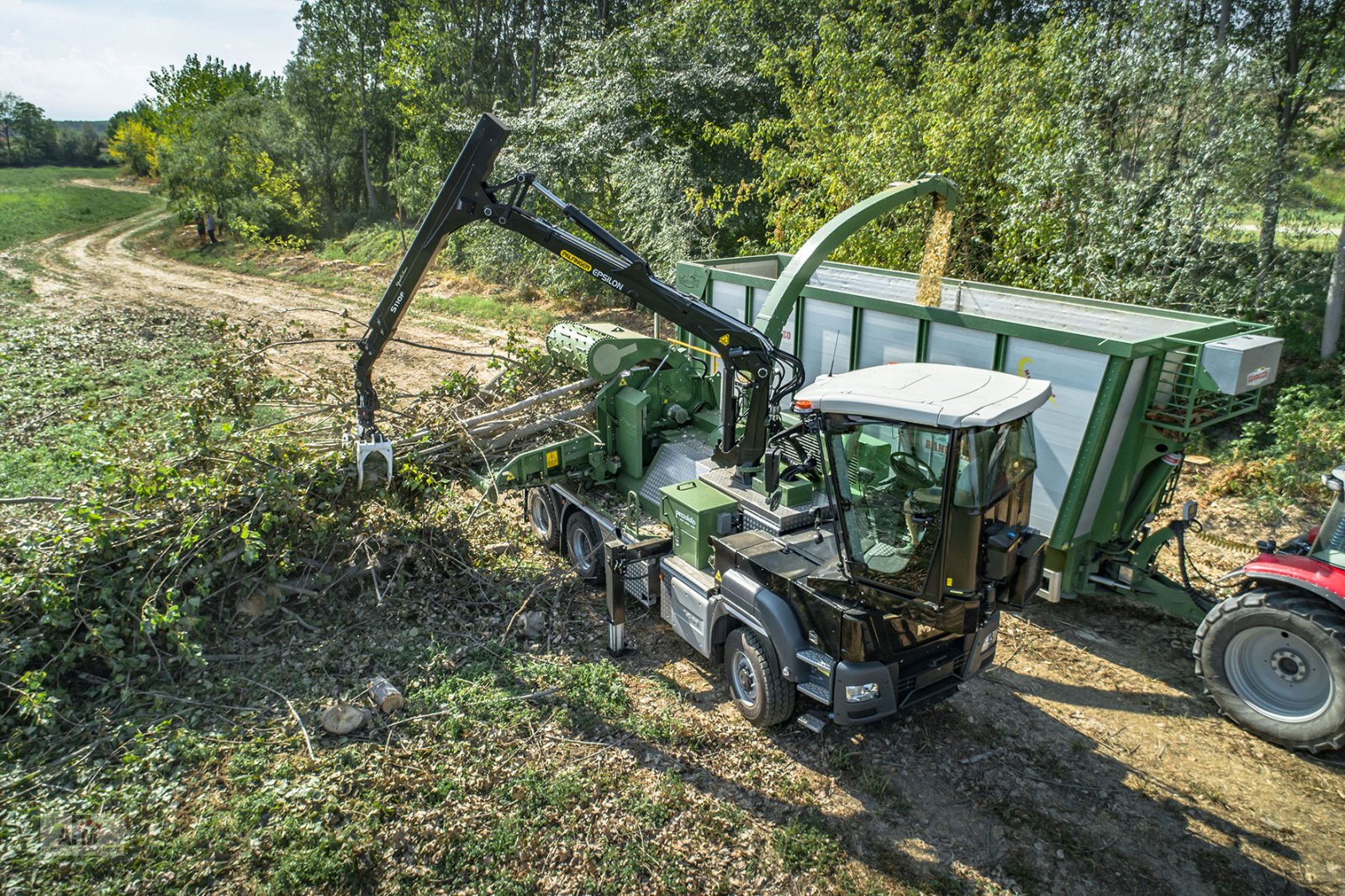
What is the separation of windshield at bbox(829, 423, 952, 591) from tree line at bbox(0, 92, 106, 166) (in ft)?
306

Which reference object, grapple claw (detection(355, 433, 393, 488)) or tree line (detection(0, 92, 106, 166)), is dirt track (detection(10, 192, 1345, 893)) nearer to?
grapple claw (detection(355, 433, 393, 488))

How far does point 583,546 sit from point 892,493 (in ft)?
13.8

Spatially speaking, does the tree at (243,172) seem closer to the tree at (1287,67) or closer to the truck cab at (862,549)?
the truck cab at (862,549)

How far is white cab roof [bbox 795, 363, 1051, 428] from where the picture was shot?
4523 mm

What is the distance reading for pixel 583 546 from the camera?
27.5 feet

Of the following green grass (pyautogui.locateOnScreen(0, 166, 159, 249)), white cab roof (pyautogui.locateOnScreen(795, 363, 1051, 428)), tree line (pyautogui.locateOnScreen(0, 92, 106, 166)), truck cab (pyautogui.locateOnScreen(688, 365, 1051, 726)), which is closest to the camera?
white cab roof (pyautogui.locateOnScreen(795, 363, 1051, 428))

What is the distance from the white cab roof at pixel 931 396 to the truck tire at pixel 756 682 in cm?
199

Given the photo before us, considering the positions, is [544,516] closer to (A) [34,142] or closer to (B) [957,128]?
(B) [957,128]

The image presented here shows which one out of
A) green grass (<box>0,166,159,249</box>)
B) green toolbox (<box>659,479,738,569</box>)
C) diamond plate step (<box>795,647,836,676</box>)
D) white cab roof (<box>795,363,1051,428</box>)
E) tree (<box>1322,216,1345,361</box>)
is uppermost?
green grass (<box>0,166,159,249</box>)

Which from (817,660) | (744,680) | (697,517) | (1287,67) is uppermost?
(1287,67)

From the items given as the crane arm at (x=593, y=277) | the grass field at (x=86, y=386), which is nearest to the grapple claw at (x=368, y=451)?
the crane arm at (x=593, y=277)

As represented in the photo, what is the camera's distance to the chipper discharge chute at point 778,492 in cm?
481

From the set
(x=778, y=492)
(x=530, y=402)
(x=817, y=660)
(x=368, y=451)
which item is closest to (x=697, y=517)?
(x=778, y=492)

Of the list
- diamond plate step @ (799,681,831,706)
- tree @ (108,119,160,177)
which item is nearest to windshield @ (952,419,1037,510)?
diamond plate step @ (799,681,831,706)
